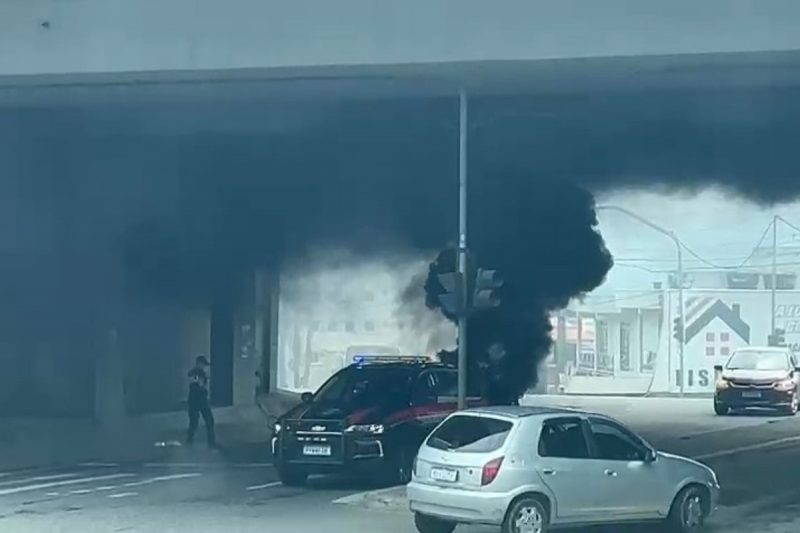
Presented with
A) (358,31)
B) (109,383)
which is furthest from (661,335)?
(109,383)

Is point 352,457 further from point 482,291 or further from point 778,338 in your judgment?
point 778,338

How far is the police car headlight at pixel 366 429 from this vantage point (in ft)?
63.3

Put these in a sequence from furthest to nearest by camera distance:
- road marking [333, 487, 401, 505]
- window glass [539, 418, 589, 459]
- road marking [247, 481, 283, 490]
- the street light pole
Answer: the street light pole, road marking [247, 481, 283, 490], road marking [333, 487, 401, 505], window glass [539, 418, 589, 459]

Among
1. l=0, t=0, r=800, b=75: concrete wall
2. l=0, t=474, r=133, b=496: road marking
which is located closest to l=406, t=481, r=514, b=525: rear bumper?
l=0, t=0, r=800, b=75: concrete wall

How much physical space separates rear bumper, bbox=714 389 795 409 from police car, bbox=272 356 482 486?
314 inches

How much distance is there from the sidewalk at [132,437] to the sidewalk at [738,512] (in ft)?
26.1

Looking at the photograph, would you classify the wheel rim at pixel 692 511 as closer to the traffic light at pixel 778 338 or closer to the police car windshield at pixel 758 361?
the traffic light at pixel 778 338

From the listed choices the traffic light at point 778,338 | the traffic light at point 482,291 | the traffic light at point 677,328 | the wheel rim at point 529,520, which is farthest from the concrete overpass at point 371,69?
the wheel rim at point 529,520

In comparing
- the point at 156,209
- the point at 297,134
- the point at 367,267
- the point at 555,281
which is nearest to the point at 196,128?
the point at 297,134

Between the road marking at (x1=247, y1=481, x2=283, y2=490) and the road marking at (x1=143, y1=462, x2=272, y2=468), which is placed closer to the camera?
the road marking at (x1=247, y1=481, x2=283, y2=490)

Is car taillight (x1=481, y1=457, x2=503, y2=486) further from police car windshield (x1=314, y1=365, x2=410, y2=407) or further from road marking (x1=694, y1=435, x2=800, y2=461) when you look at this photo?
road marking (x1=694, y1=435, x2=800, y2=461)

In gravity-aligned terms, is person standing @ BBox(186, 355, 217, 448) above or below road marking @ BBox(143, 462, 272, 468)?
above

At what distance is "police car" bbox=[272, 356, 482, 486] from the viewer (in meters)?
19.3

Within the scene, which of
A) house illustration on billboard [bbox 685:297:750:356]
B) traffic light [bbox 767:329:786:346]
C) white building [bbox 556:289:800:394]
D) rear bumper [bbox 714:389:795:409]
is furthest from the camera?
rear bumper [bbox 714:389:795:409]
